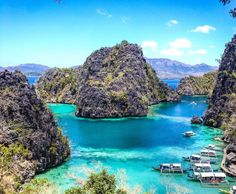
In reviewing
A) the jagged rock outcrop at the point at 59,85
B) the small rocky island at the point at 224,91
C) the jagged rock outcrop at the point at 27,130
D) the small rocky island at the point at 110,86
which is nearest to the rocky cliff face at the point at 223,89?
the small rocky island at the point at 224,91

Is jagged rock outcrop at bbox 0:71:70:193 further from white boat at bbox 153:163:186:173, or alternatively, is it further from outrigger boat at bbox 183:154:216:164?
outrigger boat at bbox 183:154:216:164

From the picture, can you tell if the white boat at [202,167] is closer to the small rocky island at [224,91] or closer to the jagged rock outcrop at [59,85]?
the small rocky island at [224,91]

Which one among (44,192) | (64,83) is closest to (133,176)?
(44,192)

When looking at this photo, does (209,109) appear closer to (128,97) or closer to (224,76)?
(224,76)

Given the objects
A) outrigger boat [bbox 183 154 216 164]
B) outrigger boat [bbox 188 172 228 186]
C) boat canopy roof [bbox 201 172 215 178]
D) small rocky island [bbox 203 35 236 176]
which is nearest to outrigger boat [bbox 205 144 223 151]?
outrigger boat [bbox 183 154 216 164]

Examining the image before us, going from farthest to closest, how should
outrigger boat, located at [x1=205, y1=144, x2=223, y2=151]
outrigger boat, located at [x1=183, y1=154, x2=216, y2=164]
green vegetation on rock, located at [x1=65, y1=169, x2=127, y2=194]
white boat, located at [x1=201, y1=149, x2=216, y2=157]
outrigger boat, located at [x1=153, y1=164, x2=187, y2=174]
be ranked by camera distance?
outrigger boat, located at [x1=205, y1=144, x2=223, y2=151] < white boat, located at [x1=201, y1=149, x2=216, y2=157] < outrigger boat, located at [x1=183, y1=154, x2=216, y2=164] < outrigger boat, located at [x1=153, y1=164, x2=187, y2=174] < green vegetation on rock, located at [x1=65, y1=169, x2=127, y2=194]

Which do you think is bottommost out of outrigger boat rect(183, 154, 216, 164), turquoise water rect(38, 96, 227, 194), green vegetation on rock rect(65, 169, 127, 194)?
turquoise water rect(38, 96, 227, 194)

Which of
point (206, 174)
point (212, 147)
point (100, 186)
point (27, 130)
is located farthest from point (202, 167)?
point (27, 130)
